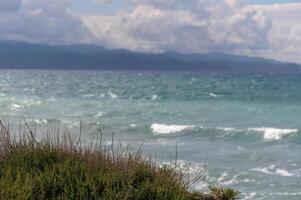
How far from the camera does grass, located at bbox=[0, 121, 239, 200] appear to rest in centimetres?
680

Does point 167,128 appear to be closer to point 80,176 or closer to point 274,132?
point 274,132

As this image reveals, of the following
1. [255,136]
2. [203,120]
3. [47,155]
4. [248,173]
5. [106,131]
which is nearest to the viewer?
[47,155]

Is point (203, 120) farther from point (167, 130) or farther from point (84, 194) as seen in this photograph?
point (84, 194)

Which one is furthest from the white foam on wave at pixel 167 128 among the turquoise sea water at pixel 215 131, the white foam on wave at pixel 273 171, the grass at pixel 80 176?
the grass at pixel 80 176

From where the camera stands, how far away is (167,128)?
116ft

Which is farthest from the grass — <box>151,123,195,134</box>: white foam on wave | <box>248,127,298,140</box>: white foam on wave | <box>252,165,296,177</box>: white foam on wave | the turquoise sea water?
<box>151,123,195,134</box>: white foam on wave

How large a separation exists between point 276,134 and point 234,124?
20.7 ft

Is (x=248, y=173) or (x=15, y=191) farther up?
(x=15, y=191)

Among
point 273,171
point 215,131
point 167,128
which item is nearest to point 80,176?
point 273,171

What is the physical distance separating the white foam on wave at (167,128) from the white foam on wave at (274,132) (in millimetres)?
3836

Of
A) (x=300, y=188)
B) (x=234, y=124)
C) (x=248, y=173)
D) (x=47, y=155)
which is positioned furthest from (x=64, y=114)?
(x=47, y=155)

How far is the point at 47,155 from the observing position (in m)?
8.05

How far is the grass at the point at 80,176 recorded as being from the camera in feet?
22.3

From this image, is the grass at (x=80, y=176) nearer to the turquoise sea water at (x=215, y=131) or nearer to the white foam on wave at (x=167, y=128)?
the turquoise sea water at (x=215, y=131)
